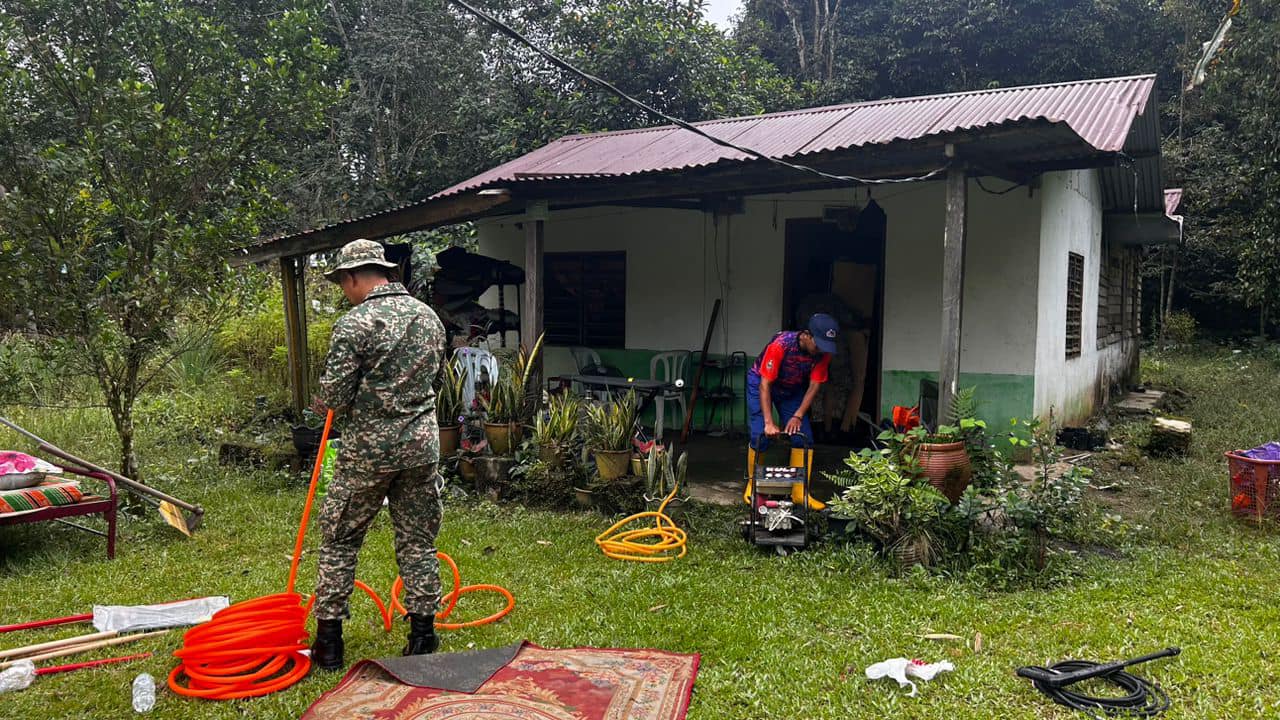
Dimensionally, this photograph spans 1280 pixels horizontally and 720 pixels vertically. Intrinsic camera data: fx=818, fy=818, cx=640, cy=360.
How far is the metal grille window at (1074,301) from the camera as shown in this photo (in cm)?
877

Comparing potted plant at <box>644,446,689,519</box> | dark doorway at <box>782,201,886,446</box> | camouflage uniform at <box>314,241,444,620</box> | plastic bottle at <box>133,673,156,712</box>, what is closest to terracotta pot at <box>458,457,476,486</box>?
potted plant at <box>644,446,689,519</box>

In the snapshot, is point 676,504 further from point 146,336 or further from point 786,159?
point 146,336

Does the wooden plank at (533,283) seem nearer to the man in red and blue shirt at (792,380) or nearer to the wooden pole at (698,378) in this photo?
the man in red and blue shirt at (792,380)

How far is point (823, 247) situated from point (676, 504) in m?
3.91

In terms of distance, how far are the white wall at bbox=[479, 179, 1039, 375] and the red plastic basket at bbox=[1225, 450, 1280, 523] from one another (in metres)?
1.84

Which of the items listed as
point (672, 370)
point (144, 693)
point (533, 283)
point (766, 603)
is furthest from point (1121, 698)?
point (672, 370)

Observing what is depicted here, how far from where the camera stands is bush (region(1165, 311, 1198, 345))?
19.6m

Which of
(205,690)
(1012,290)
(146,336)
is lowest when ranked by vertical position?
(205,690)

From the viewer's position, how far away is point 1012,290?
7480 mm

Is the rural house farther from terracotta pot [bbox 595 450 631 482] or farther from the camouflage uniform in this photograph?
the camouflage uniform

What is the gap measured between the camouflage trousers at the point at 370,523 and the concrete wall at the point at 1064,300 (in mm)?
5907

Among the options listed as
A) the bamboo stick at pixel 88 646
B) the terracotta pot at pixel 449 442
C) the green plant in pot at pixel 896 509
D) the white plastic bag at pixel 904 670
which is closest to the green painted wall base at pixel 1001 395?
the green plant in pot at pixel 896 509

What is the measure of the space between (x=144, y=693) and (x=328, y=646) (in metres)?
0.72

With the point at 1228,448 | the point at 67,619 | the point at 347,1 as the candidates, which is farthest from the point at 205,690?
the point at 347,1
